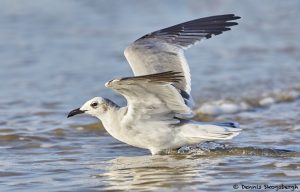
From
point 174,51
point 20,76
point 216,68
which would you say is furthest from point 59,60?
point 174,51

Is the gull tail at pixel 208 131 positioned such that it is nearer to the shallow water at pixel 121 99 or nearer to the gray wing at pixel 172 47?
the shallow water at pixel 121 99

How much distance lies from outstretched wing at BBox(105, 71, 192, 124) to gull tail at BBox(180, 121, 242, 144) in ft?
0.46

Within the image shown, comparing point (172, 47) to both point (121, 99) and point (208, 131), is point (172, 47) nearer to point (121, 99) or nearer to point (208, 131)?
point (208, 131)

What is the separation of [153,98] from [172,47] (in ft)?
3.34

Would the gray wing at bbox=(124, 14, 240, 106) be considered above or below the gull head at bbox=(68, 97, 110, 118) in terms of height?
above

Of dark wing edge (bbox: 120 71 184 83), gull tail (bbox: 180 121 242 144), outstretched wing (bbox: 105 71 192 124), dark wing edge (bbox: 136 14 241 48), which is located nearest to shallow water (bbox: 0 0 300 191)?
gull tail (bbox: 180 121 242 144)

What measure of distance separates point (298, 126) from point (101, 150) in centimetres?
211

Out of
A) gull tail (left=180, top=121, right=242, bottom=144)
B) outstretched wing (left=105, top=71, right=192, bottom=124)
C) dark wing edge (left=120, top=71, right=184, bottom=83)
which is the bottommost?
gull tail (left=180, top=121, right=242, bottom=144)

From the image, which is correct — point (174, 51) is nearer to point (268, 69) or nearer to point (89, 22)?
point (268, 69)

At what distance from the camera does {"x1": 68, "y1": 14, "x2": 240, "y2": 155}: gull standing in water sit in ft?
22.6

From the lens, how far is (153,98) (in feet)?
23.2

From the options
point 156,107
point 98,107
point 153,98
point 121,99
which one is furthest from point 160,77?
point 121,99

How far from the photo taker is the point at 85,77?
11.8m

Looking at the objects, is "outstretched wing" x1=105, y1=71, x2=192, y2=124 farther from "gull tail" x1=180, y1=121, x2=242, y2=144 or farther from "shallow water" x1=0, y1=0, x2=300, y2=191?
"shallow water" x1=0, y1=0, x2=300, y2=191
